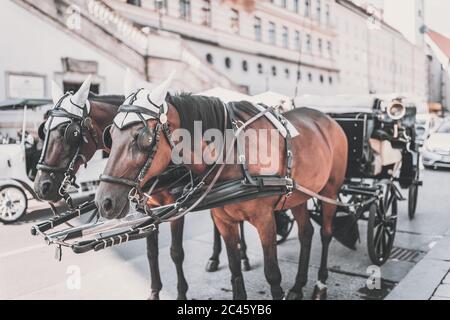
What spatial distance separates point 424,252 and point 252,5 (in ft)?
11.6

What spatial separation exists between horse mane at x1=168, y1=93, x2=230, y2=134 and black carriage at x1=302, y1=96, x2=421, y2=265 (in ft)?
7.06

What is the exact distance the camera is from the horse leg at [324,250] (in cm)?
384

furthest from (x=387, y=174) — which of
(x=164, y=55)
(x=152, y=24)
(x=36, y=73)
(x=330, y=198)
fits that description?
(x=164, y=55)

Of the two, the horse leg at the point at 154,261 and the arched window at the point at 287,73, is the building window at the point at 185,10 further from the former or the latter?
the horse leg at the point at 154,261

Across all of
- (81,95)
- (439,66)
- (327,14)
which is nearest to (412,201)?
(439,66)

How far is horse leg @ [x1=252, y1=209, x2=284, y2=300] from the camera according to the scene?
3115 mm

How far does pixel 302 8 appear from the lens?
5238 millimetres

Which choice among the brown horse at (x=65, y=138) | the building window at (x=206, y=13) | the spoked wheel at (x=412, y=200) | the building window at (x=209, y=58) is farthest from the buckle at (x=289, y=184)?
the building window at (x=209, y=58)

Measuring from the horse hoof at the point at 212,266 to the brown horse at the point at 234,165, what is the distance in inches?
42.1

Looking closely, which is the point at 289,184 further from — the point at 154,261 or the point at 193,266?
the point at 193,266

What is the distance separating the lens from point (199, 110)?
270 cm

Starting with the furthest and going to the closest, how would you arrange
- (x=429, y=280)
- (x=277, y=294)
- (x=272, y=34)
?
(x=272, y=34), (x=429, y=280), (x=277, y=294)

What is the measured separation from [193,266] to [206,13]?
4376 millimetres
